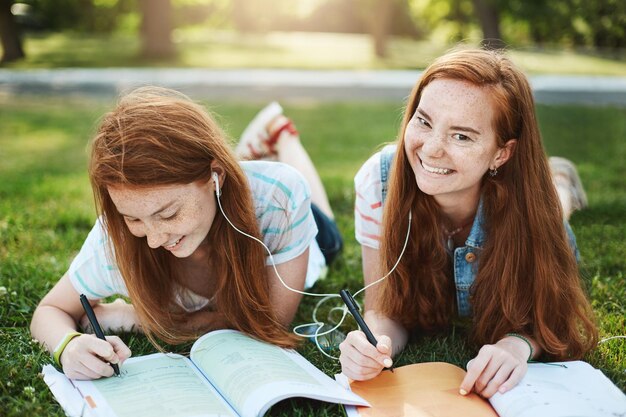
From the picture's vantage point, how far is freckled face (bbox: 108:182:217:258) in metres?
2.32

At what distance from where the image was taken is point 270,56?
17.1 m

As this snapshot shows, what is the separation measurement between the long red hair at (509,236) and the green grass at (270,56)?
11989 mm

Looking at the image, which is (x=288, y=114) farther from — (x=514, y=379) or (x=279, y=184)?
(x=514, y=379)

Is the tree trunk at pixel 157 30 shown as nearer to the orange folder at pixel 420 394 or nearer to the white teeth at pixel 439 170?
the white teeth at pixel 439 170

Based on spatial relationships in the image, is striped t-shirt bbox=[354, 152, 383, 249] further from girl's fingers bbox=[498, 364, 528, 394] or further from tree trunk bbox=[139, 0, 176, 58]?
tree trunk bbox=[139, 0, 176, 58]

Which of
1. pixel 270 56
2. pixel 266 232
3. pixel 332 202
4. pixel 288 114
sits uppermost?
pixel 266 232

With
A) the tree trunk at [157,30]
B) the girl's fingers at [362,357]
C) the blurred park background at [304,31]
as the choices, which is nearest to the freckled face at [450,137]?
the girl's fingers at [362,357]

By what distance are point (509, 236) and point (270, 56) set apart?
1515 centimetres

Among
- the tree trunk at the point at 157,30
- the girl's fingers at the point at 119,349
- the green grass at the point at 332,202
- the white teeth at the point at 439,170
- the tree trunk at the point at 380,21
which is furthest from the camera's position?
the tree trunk at the point at 380,21

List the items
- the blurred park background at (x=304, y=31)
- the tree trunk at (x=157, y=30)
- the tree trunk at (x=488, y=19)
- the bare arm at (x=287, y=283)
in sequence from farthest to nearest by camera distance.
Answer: the tree trunk at (x=488, y=19), the blurred park background at (x=304, y=31), the tree trunk at (x=157, y=30), the bare arm at (x=287, y=283)

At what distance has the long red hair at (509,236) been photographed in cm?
244

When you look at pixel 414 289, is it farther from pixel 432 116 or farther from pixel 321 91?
pixel 321 91

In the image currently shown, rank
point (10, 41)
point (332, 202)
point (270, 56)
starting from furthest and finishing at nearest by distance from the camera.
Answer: point (270, 56) < point (10, 41) < point (332, 202)

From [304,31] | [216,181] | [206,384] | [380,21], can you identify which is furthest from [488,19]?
[304,31]
